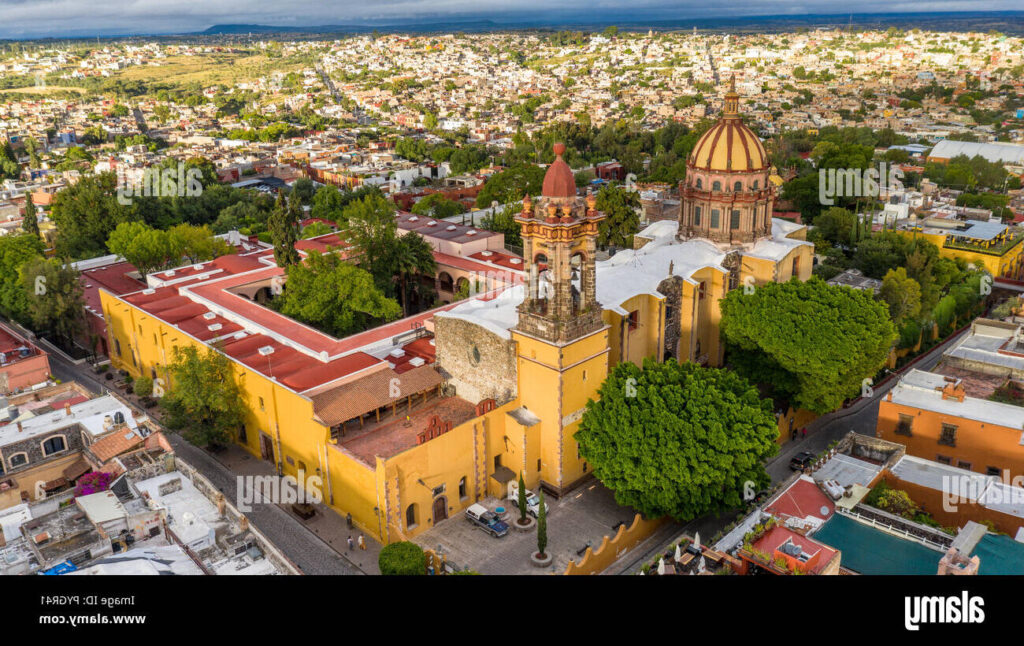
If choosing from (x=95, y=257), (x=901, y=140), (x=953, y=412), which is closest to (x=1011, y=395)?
(x=953, y=412)

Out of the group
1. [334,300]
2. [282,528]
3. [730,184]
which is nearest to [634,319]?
[730,184]

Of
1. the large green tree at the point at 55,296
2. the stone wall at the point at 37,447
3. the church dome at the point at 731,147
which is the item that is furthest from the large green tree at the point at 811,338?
the large green tree at the point at 55,296

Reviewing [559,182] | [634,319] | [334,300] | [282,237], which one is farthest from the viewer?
[282,237]

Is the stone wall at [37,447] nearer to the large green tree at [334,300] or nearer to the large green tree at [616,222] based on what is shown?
the large green tree at [334,300]

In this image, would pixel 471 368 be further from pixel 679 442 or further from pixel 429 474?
pixel 679 442

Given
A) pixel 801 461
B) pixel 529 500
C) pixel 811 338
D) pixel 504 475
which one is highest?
pixel 811 338

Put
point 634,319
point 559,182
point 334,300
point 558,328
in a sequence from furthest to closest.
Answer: point 334,300 → point 634,319 → point 558,328 → point 559,182

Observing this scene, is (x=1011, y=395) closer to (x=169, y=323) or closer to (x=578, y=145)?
(x=169, y=323)
